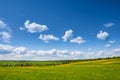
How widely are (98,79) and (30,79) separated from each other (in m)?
8.86

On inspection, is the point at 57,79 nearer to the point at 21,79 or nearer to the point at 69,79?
the point at 69,79

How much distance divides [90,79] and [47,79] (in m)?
5.63

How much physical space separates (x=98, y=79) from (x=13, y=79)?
11047 mm

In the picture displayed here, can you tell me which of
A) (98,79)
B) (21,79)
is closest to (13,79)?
(21,79)

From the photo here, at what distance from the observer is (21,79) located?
2814 centimetres

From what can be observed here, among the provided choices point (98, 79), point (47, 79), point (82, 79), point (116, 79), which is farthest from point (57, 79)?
point (116, 79)

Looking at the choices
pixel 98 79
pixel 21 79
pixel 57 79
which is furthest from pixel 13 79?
pixel 98 79

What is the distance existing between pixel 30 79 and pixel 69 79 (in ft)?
16.7

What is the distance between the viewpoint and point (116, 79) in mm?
27656

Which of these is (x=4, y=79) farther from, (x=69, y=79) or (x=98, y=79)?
(x=98, y=79)

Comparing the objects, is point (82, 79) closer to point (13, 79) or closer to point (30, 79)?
point (30, 79)

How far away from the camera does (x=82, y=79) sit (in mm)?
28438

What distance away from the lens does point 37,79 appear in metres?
28.4

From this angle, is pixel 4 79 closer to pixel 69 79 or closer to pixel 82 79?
pixel 69 79
